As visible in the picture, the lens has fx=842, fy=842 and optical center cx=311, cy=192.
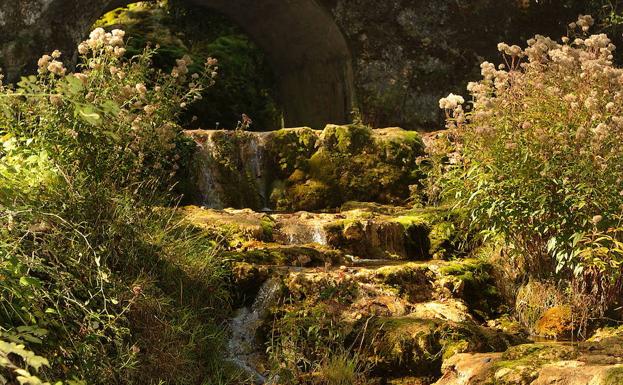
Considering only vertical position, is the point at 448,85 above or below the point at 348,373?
above

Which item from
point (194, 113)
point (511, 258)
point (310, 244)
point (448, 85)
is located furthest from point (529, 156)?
point (194, 113)

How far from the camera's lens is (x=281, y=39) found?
12539 millimetres

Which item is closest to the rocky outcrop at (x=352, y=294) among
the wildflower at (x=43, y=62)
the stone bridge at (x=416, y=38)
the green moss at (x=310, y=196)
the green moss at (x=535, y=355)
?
the green moss at (x=535, y=355)

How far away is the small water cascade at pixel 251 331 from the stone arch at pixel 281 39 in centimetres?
472

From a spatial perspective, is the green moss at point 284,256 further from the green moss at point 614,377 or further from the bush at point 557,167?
the green moss at point 614,377

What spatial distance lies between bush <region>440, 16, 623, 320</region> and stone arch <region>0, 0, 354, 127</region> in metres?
5.15

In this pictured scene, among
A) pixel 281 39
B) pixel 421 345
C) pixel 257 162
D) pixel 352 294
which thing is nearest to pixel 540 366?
pixel 421 345

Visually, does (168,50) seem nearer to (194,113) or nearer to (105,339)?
(194,113)

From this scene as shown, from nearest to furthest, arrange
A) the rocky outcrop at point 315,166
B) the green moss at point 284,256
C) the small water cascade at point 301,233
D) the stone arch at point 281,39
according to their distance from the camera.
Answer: the green moss at point 284,256, the small water cascade at point 301,233, the stone arch at point 281,39, the rocky outcrop at point 315,166

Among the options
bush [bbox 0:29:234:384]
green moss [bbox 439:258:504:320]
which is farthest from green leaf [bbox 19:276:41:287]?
green moss [bbox 439:258:504:320]

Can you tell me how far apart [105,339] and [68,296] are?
33 centimetres

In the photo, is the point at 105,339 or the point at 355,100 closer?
the point at 105,339

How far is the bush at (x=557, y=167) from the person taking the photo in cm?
578

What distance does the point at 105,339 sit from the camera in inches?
179
